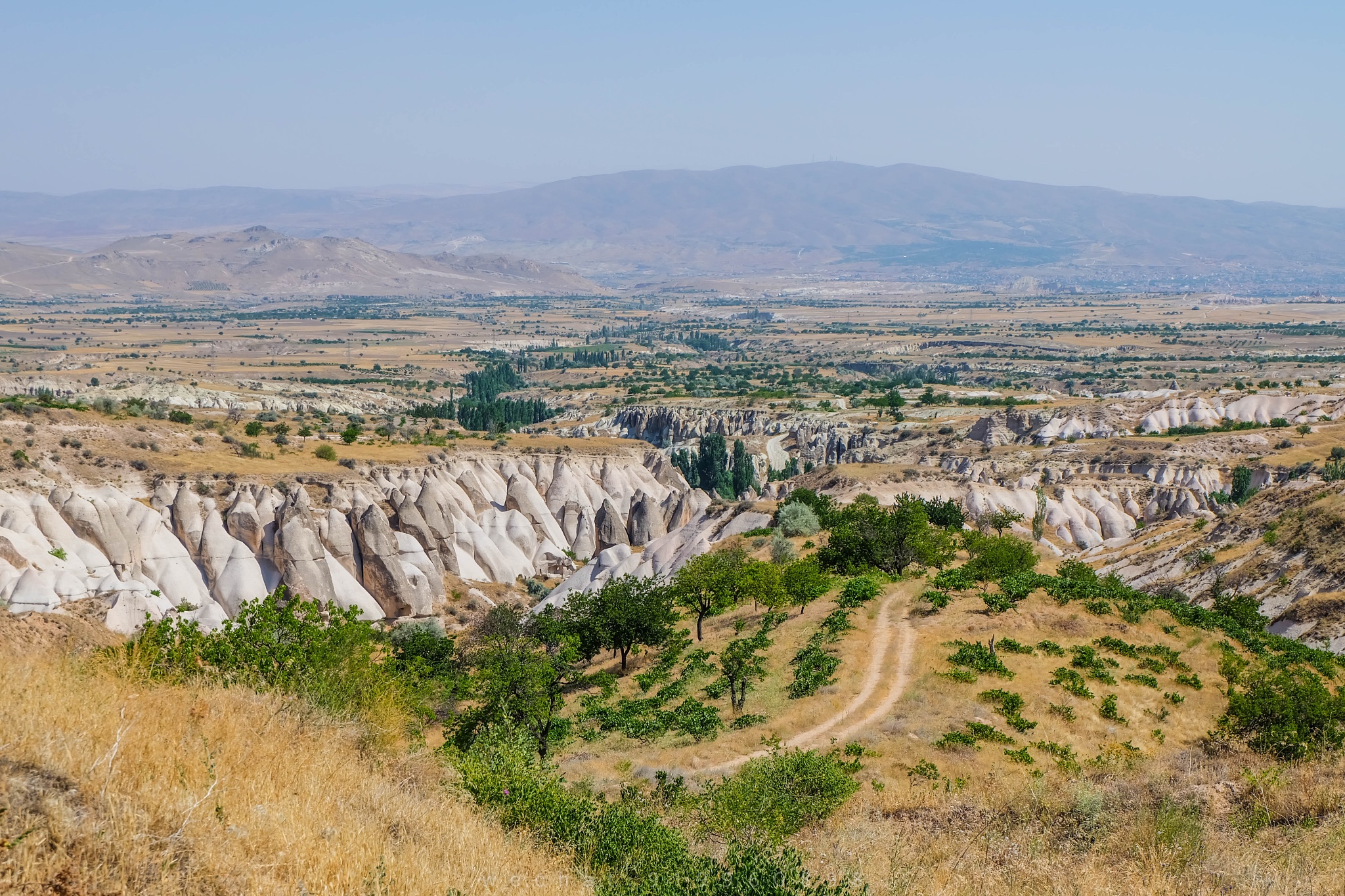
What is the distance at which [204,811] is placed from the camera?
8.65 meters

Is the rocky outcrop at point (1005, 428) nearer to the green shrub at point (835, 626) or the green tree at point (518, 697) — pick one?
the green shrub at point (835, 626)

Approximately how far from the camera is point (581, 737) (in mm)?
25141

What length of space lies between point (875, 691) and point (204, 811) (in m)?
18.6

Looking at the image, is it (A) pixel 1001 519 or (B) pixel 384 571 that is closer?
(B) pixel 384 571

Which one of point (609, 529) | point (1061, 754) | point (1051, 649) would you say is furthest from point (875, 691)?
point (609, 529)

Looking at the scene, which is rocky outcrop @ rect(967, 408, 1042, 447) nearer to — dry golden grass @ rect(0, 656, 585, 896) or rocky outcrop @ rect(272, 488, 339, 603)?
rocky outcrop @ rect(272, 488, 339, 603)

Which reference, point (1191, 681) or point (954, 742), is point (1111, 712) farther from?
point (954, 742)

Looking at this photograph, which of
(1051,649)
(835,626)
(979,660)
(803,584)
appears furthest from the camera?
(803,584)

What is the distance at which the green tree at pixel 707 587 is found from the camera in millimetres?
34531

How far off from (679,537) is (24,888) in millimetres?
47619

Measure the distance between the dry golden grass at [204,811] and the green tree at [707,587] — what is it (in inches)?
904

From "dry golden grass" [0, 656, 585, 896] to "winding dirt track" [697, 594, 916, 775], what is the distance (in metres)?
10.9

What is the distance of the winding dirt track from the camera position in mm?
21359

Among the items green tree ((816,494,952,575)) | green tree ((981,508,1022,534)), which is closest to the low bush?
green tree ((816,494,952,575))
